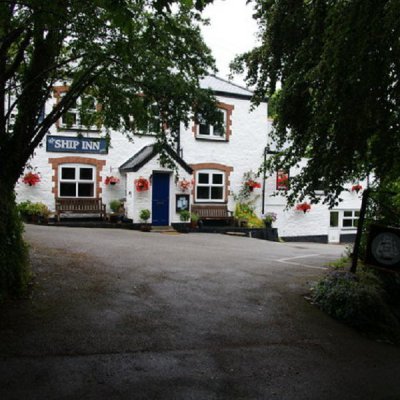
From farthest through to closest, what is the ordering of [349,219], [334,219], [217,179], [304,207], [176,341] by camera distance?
[349,219]
[334,219]
[304,207]
[217,179]
[176,341]

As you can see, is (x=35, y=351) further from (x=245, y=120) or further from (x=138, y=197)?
(x=245, y=120)

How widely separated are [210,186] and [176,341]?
56.2ft

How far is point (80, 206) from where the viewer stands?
19.6 metres

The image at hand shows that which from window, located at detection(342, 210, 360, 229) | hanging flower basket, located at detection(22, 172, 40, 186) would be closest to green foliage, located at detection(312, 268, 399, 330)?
hanging flower basket, located at detection(22, 172, 40, 186)

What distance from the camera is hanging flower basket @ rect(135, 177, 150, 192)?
19.7 meters

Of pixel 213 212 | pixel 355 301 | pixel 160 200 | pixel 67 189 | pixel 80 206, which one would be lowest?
pixel 355 301

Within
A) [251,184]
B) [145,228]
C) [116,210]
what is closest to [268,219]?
[251,184]

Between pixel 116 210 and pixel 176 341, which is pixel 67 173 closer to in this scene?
pixel 116 210

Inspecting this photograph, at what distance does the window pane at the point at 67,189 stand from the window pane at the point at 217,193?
7008 millimetres

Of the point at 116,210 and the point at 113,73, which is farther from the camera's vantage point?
the point at 116,210

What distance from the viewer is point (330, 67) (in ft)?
19.9

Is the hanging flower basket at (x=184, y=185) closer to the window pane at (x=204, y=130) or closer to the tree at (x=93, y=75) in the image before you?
the window pane at (x=204, y=130)

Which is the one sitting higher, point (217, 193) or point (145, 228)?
point (217, 193)

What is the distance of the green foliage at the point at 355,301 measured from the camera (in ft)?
24.6
